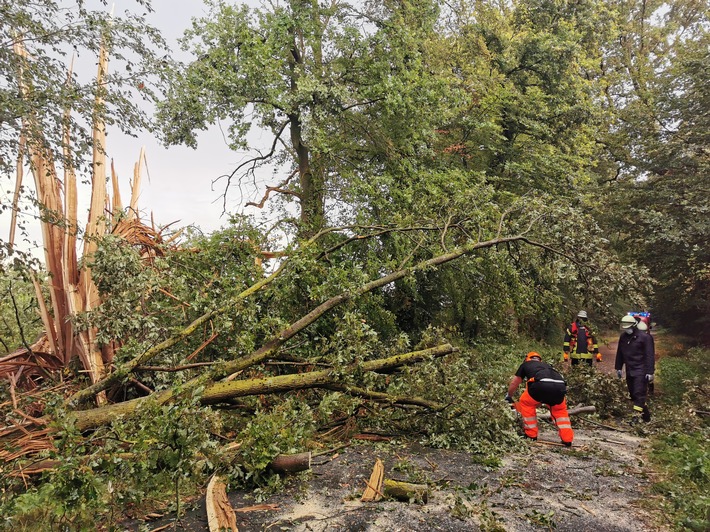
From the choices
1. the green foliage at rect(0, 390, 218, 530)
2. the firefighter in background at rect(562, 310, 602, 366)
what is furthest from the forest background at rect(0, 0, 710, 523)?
the firefighter in background at rect(562, 310, 602, 366)

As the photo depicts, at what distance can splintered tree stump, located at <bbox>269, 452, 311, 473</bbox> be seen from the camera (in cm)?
385

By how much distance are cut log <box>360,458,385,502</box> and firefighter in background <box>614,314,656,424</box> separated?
4.52 meters

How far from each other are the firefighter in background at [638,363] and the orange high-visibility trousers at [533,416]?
1.83 metres

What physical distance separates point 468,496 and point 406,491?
54cm

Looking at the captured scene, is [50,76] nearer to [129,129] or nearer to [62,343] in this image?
[129,129]

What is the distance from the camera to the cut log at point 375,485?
3731 millimetres

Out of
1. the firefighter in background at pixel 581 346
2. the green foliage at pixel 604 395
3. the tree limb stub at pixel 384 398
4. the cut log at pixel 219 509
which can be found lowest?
the green foliage at pixel 604 395

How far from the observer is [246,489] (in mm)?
3959

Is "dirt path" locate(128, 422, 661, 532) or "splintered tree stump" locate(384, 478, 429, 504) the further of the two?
"splintered tree stump" locate(384, 478, 429, 504)

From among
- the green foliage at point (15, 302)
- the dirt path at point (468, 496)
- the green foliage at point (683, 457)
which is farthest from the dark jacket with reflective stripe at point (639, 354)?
the green foliage at point (15, 302)

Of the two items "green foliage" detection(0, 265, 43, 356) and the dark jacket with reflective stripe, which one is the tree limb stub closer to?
"green foliage" detection(0, 265, 43, 356)

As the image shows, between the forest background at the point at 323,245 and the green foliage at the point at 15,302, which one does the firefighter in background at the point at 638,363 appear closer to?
the forest background at the point at 323,245

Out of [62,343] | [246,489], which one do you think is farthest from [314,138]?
[246,489]

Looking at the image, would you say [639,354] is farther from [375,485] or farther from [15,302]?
[15,302]
